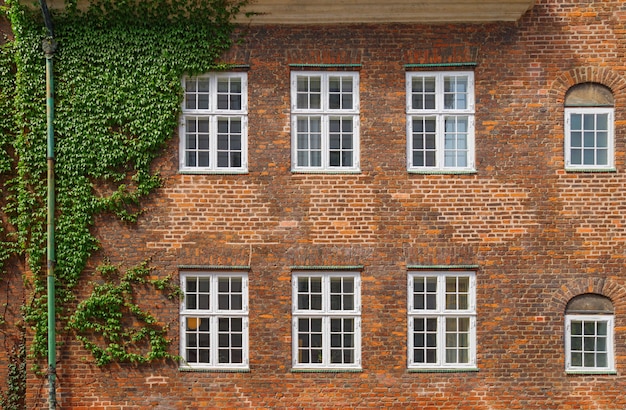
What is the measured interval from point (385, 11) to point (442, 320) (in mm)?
5387

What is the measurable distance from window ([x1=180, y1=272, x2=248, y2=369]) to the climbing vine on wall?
49 cm

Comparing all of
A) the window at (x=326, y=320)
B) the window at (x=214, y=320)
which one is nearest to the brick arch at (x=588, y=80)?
the window at (x=326, y=320)

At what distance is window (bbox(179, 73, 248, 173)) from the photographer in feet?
36.5

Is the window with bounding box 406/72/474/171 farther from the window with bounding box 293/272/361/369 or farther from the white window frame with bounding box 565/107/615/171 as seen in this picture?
the window with bounding box 293/272/361/369

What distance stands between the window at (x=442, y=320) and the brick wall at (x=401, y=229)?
20 centimetres

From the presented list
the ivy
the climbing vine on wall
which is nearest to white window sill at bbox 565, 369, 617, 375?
the climbing vine on wall

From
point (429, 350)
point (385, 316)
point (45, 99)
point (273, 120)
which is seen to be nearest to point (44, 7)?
point (45, 99)

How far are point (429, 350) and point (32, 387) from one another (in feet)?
22.3

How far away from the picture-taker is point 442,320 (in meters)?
11.0

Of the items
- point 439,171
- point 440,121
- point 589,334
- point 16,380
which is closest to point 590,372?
point 589,334

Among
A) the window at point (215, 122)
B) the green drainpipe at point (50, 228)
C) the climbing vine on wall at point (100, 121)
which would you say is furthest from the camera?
the window at point (215, 122)

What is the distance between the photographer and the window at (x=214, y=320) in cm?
1100

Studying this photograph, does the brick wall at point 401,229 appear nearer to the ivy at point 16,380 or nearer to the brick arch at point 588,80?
the brick arch at point 588,80

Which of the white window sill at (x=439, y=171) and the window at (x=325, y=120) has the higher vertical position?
the window at (x=325, y=120)
